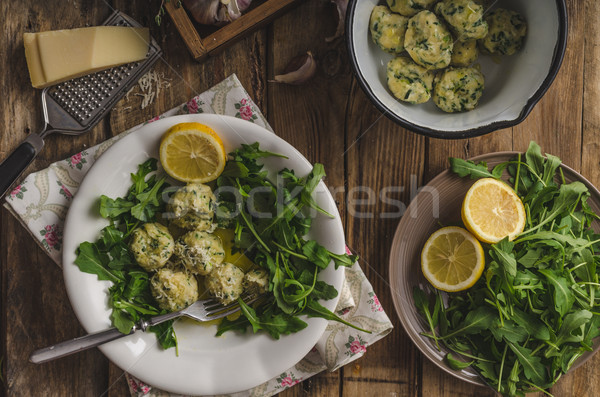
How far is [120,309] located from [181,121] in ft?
1.85

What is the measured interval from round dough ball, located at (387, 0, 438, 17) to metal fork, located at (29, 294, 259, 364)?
89cm

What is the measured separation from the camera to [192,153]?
138 centimetres

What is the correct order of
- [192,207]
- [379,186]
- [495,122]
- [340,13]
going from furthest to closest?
[379,186]
[340,13]
[192,207]
[495,122]

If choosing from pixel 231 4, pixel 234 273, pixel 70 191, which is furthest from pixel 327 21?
pixel 70 191

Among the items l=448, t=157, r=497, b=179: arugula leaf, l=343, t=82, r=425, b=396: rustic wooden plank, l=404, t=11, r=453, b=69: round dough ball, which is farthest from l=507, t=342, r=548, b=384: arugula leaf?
l=404, t=11, r=453, b=69: round dough ball

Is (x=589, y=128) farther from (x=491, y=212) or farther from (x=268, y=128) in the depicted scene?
(x=268, y=128)

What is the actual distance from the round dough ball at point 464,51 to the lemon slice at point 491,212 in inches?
13.2

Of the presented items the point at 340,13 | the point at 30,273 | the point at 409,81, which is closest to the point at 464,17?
the point at 409,81

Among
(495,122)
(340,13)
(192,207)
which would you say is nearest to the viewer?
(495,122)

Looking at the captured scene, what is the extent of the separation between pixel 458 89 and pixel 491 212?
36cm

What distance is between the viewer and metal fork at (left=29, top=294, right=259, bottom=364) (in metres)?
1.36

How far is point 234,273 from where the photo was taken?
143 centimetres

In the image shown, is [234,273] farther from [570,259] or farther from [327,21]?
[570,259]

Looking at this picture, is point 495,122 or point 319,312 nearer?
point 495,122
